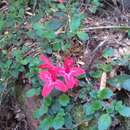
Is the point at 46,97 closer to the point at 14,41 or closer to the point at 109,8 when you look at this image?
the point at 14,41

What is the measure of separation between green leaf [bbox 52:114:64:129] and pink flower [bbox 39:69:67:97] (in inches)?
4.0

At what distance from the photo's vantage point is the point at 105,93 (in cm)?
169

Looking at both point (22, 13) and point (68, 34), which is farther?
point (22, 13)

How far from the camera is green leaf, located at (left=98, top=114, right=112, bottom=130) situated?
1.61 m

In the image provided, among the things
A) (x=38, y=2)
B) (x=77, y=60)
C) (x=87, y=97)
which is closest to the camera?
(x=87, y=97)

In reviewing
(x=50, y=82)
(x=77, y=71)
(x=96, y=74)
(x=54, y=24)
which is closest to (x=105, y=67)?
(x=96, y=74)

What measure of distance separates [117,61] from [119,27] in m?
0.26

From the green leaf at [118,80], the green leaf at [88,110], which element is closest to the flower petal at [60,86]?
the green leaf at [88,110]

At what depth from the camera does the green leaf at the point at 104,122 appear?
5.29ft

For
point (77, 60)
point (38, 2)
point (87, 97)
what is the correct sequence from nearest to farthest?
point (87, 97)
point (77, 60)
point (38, 2)

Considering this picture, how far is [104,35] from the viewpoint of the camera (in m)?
2.05

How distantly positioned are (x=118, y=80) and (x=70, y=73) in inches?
8.2

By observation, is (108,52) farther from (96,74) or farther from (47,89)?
(47,89)

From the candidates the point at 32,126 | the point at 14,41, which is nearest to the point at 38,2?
the point at 14,41
